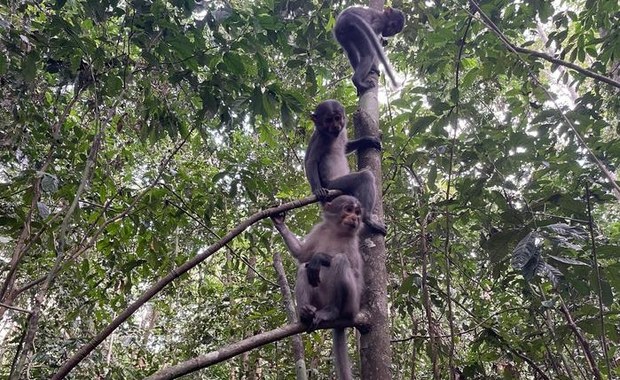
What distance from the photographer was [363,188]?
14.3 feet

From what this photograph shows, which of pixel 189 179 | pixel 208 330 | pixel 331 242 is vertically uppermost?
pixel 189 179

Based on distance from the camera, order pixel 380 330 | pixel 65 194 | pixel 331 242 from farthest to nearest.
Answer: pixel 65 194 → pixel 331 242 → pixel 380 330

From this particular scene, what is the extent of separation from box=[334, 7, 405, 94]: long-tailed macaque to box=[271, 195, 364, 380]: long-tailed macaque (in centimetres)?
154

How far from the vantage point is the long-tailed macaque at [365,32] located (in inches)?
217

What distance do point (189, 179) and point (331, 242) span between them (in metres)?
2.23

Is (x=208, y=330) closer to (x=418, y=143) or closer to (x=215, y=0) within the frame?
(x=418, y=143)

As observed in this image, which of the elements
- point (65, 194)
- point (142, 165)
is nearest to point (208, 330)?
point (65, 194)

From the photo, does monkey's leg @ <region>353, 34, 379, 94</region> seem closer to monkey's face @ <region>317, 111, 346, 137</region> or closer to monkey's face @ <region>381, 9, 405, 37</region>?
monkey's face @ <region>317, 111, 346, 137</region>

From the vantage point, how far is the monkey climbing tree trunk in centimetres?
275

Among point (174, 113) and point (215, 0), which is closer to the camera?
point (215, 0)

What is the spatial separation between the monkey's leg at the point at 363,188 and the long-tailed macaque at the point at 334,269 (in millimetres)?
68

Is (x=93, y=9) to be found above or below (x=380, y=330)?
above

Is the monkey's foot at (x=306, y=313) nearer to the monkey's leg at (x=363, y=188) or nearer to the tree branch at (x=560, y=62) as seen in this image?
the monkey's leg at (x=363, y=188)

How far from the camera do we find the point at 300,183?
7652mm
